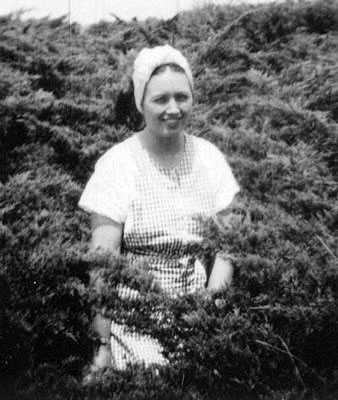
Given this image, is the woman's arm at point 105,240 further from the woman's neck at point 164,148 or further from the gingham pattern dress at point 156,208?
the woman's neck at point 164,148

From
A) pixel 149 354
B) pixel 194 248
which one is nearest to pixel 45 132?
pixel 194 248

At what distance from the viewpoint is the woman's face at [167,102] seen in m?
3.29

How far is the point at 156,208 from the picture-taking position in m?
3.26

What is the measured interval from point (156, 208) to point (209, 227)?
42 centimetres

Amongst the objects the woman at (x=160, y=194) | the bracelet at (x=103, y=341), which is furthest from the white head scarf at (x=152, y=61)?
the bracelet at (x=103, y=341)

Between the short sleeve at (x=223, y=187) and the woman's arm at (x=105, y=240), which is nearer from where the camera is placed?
the woman's arm at (x=105, y=240)

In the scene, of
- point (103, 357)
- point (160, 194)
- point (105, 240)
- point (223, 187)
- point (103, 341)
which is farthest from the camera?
point (223, 187)

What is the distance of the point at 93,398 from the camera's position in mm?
2469

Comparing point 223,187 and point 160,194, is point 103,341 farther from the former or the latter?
point 223,187

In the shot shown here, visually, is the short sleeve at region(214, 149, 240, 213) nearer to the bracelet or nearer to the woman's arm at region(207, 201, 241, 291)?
the woman's arm at region(207, 201, 241, 291)

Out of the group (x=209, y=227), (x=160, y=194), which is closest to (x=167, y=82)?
(x=160, y=194)

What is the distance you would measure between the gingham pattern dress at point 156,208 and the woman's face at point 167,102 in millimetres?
206

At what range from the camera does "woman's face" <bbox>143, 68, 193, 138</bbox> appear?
10.8ft

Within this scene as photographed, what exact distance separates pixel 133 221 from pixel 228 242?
614 millimetres
